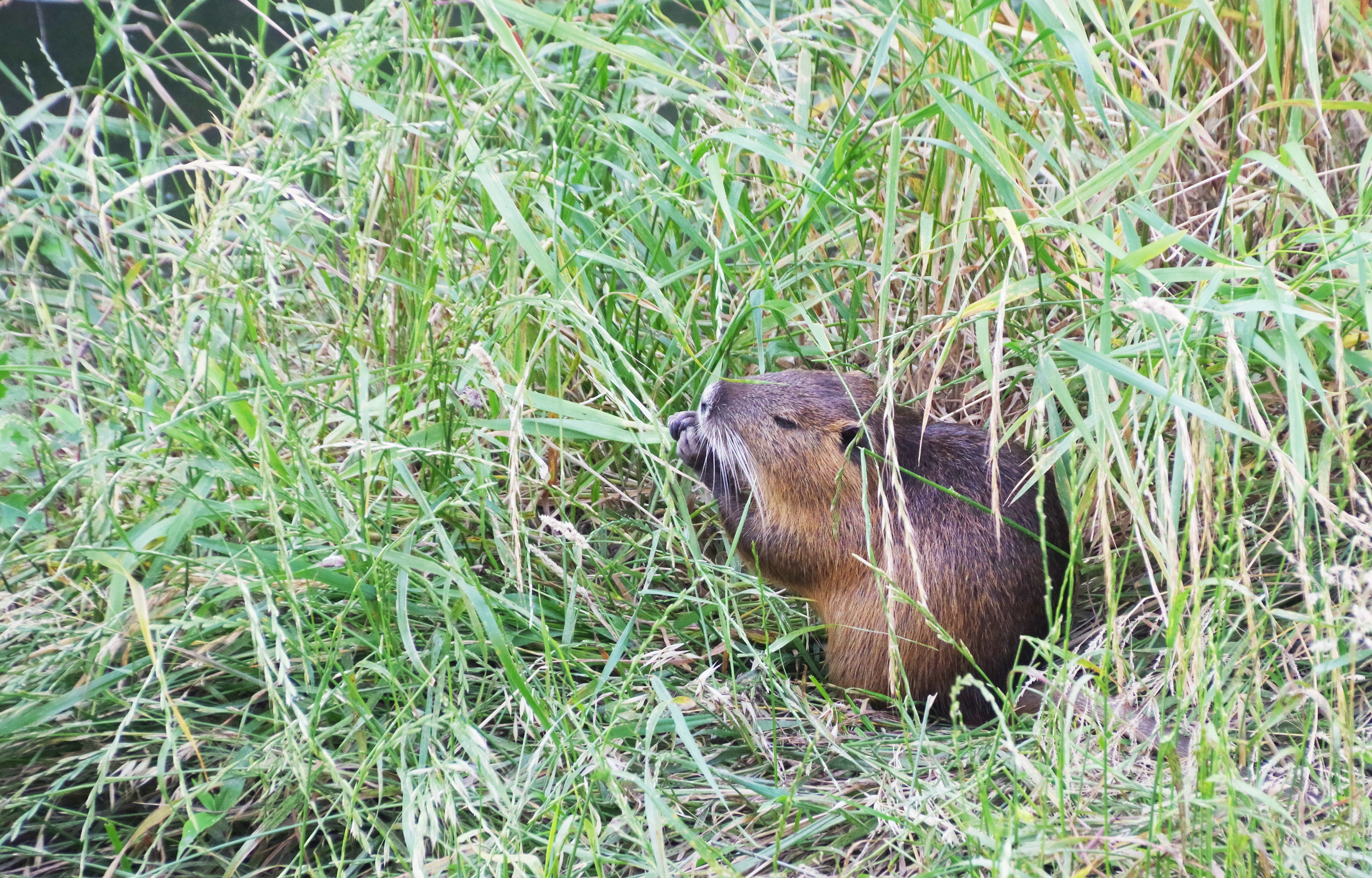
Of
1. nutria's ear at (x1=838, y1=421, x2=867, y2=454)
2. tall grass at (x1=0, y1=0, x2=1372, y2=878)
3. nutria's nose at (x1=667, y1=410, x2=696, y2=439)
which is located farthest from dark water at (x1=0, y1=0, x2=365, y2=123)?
nutria's ear at (x1=838, y1=421, x2=867, y2=454)

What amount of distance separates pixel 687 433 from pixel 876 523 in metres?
0.38

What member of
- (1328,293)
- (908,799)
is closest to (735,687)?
(908,799)

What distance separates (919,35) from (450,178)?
37.3 inches

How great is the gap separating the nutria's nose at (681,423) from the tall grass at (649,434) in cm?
6

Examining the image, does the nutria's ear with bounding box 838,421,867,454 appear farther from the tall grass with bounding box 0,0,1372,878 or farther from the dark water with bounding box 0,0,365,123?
the dark water with bounding box 0,0,365,123

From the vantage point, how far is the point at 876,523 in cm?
210

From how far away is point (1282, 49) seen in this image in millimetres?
2006

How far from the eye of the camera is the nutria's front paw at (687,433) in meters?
2.14

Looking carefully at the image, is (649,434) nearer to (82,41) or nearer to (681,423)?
(681,423)

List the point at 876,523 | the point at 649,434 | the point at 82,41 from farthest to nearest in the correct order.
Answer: the point at 82,41 < the point at 876,523 < the point at 649,434

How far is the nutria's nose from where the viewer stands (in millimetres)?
2145

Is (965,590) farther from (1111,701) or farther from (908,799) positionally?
(908,799)

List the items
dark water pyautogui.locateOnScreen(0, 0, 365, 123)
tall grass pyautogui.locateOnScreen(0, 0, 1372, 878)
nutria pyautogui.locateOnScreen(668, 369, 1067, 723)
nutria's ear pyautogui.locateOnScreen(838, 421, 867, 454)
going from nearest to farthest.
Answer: tall grass pyautogui.locateOnScreen(0, 0, 1372, 878) → nutria pyautogui.locateOnScreen(668, 369, 1067, 723) → nutria's ear pyautogui.locateOnScreen(838, 421, 867, 454) → dark water pyautogui.locateOnScreen(0, 0, 365, 123)

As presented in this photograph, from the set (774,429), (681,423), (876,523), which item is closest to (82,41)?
(681,423)
